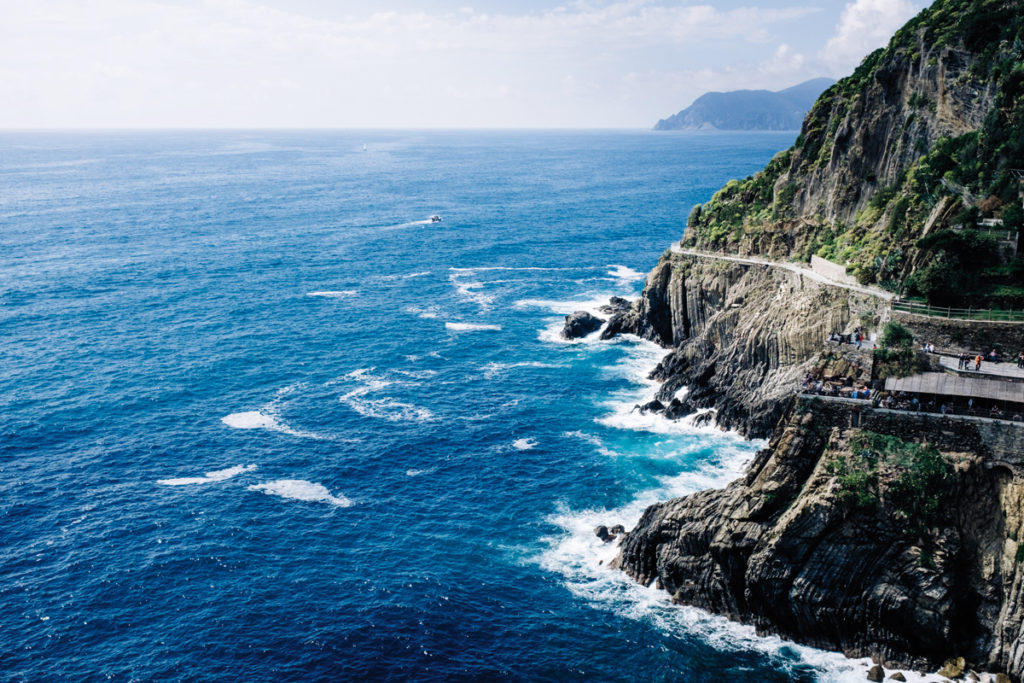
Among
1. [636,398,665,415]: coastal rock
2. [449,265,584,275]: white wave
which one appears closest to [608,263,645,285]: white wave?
[449,265,584,275]: white wave

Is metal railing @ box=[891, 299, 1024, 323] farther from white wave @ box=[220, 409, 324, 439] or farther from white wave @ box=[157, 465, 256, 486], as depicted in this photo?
white wave @ box=[157, 465, 256, 486]

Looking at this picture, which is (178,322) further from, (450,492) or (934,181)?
(934,181)

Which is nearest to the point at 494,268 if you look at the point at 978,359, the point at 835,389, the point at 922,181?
the point at 922,181

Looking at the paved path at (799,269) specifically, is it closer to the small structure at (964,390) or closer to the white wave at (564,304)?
the small structure at (964,390)

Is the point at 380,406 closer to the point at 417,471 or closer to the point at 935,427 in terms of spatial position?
the point at 417,471

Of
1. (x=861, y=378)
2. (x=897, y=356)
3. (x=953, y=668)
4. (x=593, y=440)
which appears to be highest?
(x=897, y=356)

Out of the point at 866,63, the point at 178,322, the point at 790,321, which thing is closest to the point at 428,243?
the point at 178,322

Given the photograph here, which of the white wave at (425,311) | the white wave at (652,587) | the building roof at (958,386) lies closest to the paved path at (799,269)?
the building roof at (958,386)
